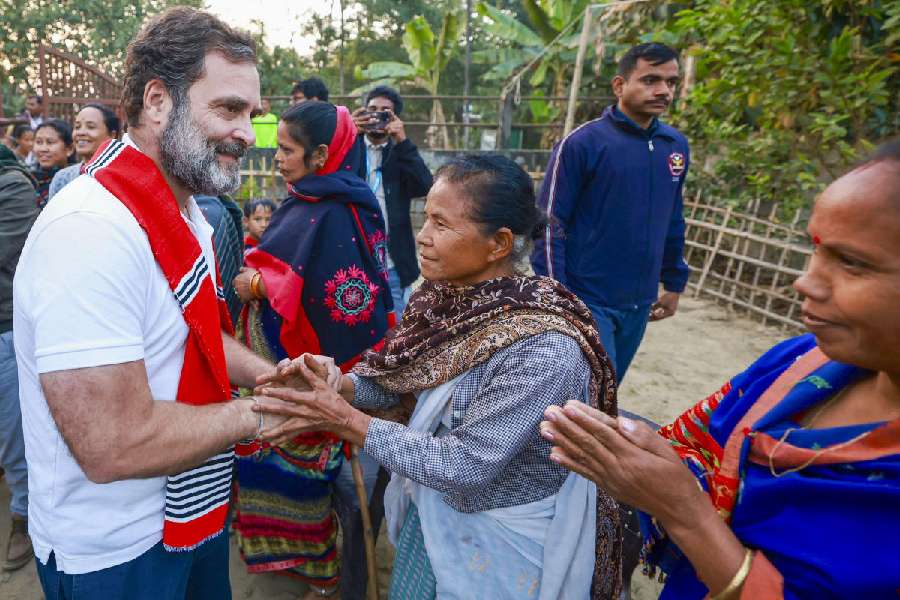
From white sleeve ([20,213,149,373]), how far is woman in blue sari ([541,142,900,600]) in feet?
2.88

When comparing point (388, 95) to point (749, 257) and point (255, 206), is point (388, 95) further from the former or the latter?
point (749, 257)

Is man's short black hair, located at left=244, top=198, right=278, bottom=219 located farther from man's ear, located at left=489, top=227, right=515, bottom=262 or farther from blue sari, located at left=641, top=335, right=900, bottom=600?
blue sari, located at left=641, top=335, right=900, bottom=600

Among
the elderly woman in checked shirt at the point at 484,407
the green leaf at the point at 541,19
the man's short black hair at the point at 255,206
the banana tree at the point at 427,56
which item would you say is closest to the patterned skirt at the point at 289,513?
the elderly woman in checked shirt at the point at 484,407

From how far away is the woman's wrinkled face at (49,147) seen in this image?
4523 millimetres

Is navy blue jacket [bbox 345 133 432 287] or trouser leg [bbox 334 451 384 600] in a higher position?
navy blue jacket [bbox 345 133 432 287]

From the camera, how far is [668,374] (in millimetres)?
5512

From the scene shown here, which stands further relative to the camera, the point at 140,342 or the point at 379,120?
the point at 379,120

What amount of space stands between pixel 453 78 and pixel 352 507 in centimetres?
2336

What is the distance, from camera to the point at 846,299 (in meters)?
0.98

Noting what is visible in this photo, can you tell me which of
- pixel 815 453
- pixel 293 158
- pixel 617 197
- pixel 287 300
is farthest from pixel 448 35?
pixel 815 453

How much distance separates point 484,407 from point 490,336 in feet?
0.64

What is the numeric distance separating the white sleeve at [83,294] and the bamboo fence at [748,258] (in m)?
6.77

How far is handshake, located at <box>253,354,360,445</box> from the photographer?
1596 millimetres

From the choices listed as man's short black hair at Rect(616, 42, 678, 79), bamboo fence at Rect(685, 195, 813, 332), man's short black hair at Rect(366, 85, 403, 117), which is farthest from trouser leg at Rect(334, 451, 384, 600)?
bamboo fence at Rect(685, 195, 813, 332)
